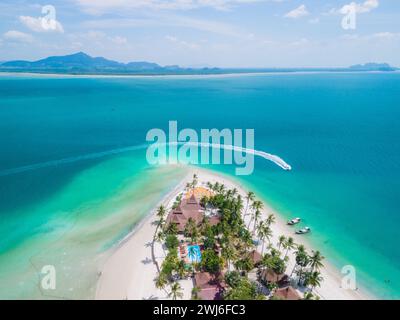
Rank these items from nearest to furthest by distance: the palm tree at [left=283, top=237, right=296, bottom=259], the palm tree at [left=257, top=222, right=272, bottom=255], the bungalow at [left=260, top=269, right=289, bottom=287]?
the bungalow at [left=260, top=269, right=289, bottom=287] → the palm tree at [left=283, top=237, right=296, bottom=259] → the palm tree at [left=257, top=222, right=272, bottom=255]

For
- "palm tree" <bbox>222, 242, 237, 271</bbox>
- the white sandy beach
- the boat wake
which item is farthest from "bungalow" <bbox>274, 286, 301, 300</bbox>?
the boat wake

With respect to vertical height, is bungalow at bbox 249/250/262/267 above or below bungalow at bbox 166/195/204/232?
below

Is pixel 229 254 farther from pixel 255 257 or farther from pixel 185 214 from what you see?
pixel 185 214

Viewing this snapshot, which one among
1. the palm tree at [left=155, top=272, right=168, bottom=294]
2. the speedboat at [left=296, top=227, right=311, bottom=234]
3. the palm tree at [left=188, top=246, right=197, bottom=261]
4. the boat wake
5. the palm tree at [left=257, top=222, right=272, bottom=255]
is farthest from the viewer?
the boat wake

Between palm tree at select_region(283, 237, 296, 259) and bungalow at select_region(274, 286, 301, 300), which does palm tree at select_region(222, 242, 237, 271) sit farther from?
palm tree at select_region(283, 237, 296, 259)

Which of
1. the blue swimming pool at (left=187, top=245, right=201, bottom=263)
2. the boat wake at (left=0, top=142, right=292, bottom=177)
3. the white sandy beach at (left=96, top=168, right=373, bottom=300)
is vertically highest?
the boat wake at (left=0, top=142, right=292, bottom=177)

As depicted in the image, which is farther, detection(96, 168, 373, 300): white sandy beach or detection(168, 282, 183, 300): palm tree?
detection(96, 168, 373, 300): white sandy beach

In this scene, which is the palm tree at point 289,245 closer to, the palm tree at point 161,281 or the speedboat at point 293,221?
the speedboat at point 293,221
